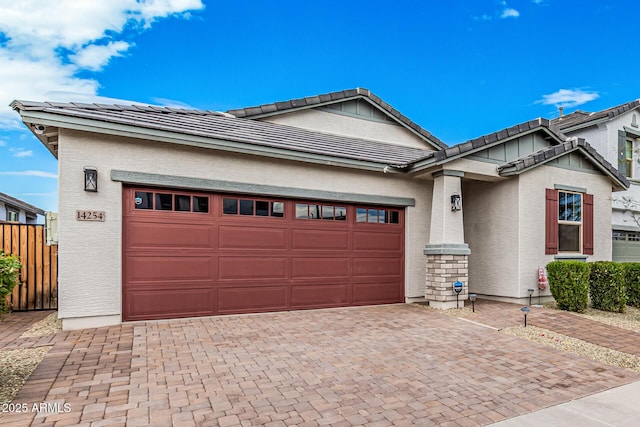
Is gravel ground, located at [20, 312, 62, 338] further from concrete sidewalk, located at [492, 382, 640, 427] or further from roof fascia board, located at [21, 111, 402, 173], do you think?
concrete sidewalk, located at [492, 382, 640, 427]

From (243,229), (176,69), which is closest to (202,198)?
(243,229)

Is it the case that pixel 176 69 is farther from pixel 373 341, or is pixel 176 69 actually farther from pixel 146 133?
pixel 373 341

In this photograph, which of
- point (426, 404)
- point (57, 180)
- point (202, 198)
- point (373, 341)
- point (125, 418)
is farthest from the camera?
point (202, 198)

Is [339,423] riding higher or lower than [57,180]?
lower

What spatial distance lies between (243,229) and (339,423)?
196 inches

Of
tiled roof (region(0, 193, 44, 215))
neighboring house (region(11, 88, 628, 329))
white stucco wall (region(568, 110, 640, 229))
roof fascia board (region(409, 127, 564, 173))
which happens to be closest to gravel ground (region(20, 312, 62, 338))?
neighboring house (region(11, 88, 628, 329))

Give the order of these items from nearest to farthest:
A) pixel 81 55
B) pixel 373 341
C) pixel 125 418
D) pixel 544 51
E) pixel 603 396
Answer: pixel 125 418
pixel 603 396
pixel 373 341
pixel 81 55
pixel 544 51

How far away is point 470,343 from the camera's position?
5875 mm

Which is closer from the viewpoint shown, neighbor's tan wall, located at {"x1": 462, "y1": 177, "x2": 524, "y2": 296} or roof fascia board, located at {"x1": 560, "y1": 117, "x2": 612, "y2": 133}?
neighbor's tan wall, located at {"x1": 462, "y1": 177, "x2": 524, "y2": 296}

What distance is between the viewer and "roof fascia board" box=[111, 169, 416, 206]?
266 inches

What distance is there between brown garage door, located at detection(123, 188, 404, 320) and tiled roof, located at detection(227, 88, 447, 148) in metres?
3.28

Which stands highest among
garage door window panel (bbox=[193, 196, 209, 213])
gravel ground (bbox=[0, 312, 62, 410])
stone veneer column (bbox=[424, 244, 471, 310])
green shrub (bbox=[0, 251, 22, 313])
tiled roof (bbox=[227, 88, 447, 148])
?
tiled roof (bbox=[227, 88, 447, 148])

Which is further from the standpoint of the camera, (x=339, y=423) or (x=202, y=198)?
(x=202, y=198)

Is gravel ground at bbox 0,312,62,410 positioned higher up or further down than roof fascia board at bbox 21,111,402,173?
further down
